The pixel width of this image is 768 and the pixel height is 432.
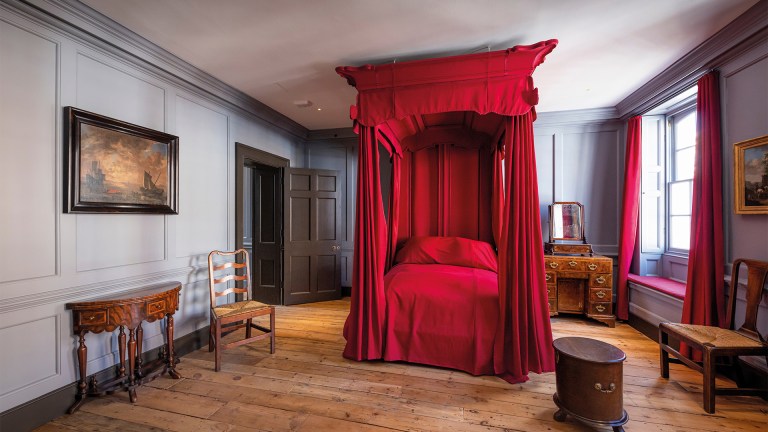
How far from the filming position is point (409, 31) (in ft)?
8.84

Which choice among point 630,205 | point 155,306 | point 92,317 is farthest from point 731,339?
point 92,317

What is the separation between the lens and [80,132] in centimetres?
246

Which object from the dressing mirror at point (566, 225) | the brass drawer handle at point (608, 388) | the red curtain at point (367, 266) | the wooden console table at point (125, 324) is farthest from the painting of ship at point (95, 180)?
the dressing mirror at point (566, 225)

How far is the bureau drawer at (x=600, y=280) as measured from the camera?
163 inches

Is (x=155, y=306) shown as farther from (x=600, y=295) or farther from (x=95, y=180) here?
(x=600, y=295)

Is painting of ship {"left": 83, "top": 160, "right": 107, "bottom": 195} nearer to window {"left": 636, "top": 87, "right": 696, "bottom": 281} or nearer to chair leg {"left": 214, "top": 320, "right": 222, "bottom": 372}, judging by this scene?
chair leg {"left": 214, "top": 320, "right": 222, "bottom": 372}

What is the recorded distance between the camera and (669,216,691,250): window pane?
3967 millimetres

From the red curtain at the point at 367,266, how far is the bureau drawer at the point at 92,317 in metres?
1.93

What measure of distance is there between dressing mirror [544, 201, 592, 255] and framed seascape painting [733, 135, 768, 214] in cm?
190

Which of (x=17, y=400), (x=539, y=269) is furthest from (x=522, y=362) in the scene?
(x=17, y=400)

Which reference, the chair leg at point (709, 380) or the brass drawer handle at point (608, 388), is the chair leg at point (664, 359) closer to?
the chair leg at point (709, 380)

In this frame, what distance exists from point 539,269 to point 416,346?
135cm

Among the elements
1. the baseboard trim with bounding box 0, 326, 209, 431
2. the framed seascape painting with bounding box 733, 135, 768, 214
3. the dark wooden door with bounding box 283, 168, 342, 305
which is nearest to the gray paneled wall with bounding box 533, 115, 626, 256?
the framed seascape painting with bounding box 733, 135, 768, 214

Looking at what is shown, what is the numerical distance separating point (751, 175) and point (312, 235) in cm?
516
